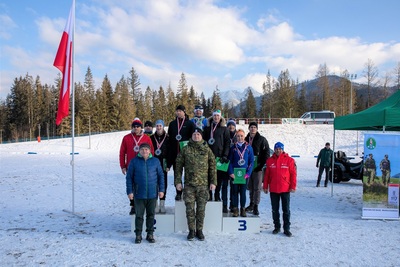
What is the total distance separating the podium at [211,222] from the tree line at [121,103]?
5544 cm

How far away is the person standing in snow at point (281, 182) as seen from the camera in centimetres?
582

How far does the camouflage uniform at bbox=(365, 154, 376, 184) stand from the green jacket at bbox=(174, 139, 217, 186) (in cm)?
425

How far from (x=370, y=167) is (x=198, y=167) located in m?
4.63

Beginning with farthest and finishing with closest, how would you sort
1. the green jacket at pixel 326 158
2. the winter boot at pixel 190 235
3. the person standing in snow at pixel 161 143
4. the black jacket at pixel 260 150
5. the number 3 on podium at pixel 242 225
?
the green jacket at pixel 326 158 < the black jacket at pixel 260 150 < the person standing in snow at pixel 161 143 < the number 3 on podium at pixel 242 225 < the winter boot at pixel 190 235

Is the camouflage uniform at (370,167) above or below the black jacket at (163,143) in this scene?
below

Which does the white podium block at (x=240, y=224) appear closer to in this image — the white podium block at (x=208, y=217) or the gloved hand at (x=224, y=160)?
the white podium block at (x=208, y=217)

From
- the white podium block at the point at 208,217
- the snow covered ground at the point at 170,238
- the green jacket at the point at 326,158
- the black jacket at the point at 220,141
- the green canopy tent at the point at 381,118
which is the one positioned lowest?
the snow covered ground at the point at 170,238

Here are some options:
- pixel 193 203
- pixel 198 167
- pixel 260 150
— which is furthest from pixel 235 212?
pixel 260 150

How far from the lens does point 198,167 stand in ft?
17.8

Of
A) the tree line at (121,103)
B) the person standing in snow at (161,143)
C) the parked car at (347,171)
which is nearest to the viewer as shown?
the person standing in snow at (161,143)

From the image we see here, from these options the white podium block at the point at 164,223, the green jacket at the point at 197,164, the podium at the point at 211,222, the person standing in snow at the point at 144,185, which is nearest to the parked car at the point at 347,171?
the podium at the point at 211,222

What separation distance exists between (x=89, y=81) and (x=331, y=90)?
57.5m

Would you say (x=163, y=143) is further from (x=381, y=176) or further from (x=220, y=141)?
(x=381, y=176)

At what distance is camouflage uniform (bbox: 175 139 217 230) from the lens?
543cm
